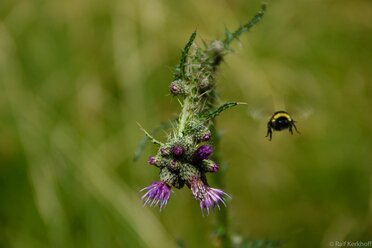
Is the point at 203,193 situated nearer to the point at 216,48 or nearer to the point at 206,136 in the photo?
the point at 206,136

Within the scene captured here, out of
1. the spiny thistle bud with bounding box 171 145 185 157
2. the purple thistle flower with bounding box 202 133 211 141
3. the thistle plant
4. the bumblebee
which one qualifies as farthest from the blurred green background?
the spiny thistle bud with bounding box 171 145 185 157

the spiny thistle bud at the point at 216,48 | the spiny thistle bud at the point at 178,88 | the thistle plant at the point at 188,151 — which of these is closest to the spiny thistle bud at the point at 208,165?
the thistle plant at the point at 188,151

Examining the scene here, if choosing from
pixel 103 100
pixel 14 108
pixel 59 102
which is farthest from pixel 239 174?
pixel 14 108

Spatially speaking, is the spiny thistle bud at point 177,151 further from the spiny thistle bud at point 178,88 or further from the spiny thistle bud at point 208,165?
the spiny thistle bud at point 178,88

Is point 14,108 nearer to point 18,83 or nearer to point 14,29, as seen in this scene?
point 18,83

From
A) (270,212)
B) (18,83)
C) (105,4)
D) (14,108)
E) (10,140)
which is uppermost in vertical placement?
(105,4)

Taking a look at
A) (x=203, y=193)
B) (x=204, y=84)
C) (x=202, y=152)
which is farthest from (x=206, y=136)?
(x=204, y=84)
